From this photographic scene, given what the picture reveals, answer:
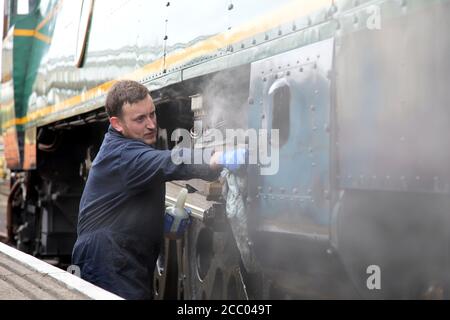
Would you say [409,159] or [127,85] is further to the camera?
[127,85]

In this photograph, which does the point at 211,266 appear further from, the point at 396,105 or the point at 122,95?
the point at 396,105

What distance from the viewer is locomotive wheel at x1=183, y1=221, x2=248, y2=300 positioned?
3.92 m

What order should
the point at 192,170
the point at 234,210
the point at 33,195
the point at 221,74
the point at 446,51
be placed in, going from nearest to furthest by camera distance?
the point at 446,51 → the point at 192,170 → the point at 234,210 → the point at 221,74 → the point at 33,195

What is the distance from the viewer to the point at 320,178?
248 cm

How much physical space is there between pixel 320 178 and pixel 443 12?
689 millimetres

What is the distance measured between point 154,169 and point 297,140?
1.72 ft

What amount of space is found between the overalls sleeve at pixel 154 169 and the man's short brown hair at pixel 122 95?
176 millimetres

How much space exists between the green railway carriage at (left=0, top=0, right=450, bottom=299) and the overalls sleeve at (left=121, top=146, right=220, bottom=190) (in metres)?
0.32

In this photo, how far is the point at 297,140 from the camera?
260cm

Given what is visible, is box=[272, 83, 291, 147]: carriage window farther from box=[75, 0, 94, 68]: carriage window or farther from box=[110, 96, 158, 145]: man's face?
box=[75, 0, 94, 68]: carriage window

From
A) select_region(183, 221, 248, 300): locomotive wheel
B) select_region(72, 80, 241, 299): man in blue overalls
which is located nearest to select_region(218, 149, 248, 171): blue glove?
select_region(72, 80, 241, 299): man in blue overalls

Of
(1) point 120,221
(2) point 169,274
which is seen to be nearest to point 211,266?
(2) point 169,274

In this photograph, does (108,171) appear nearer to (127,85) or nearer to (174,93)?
(127,85)

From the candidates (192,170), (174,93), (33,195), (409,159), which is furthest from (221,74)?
(33,195)
